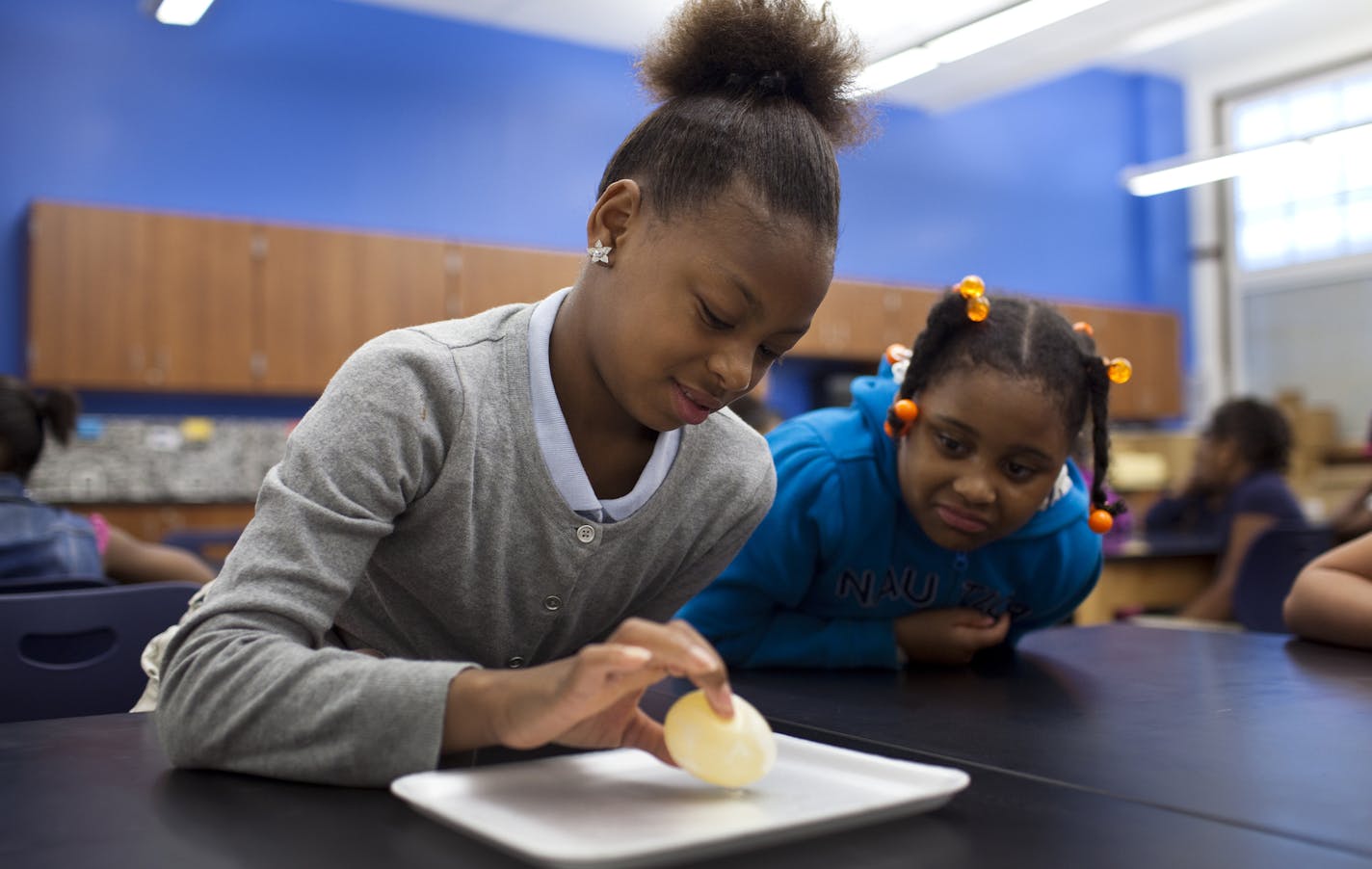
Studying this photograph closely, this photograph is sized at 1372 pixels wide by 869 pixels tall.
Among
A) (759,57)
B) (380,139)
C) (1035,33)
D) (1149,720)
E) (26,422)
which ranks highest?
(1035,33)

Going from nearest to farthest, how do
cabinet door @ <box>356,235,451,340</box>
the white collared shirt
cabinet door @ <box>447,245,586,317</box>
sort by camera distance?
the white collared shirt < cabinet door @ <box>356,235,451,340</box> < cabinet door @ <box>447,245,586,317</box>

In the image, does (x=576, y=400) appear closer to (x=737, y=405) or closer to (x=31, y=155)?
(x=737, y=405)

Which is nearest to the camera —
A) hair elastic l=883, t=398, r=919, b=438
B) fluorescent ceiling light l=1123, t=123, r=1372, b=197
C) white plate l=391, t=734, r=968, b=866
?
white plate l=391, t=734, r=968, b=866

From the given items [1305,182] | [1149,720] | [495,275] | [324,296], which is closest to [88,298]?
[324,296]

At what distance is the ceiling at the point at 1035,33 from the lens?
20.1 ft

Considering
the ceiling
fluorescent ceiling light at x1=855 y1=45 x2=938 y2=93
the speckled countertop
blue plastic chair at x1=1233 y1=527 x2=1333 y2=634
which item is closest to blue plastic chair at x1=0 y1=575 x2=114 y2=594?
blue plastic chair at x1=1233 y1=527 x2=1333 y2=634

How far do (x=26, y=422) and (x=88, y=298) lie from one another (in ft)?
8.87

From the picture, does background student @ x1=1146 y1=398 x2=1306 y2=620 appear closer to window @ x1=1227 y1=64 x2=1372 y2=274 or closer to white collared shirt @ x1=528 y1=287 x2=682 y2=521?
white collared shirt @ x1=528 y1=287 x2=682 y2=521

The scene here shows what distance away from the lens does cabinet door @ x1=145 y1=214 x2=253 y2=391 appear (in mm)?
5297

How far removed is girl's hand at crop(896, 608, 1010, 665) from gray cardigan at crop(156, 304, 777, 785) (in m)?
0.32

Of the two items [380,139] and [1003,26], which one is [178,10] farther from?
[1003,26]

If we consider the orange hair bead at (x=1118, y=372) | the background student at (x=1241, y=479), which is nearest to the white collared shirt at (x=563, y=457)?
the orange hair bead at (x=1118, y=372)

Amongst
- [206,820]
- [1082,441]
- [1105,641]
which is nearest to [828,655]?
[1105,641]

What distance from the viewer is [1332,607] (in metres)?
1.48
